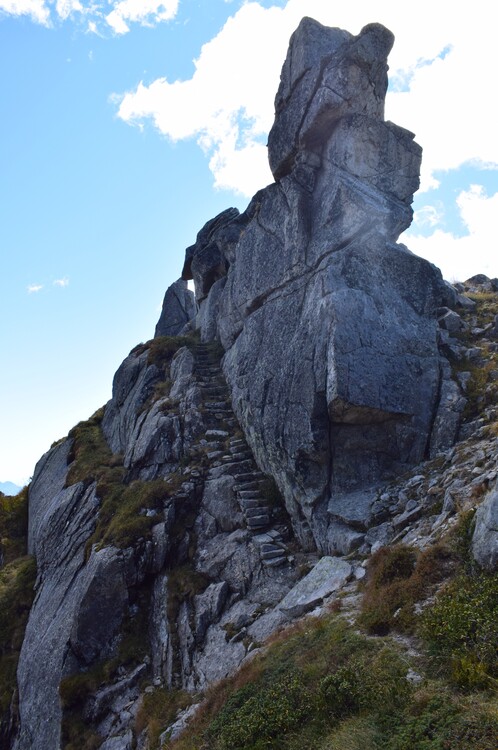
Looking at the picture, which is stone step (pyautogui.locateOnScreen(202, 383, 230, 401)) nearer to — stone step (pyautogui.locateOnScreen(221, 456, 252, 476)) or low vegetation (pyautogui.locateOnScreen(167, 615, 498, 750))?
stone step (pyautogui.locateOnScreen(221, 456, 252, 476))

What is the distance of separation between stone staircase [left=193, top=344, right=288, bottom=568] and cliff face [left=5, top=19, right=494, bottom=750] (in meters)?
0.09

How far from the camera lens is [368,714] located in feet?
27.9

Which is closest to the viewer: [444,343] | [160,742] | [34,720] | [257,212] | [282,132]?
[160,742]

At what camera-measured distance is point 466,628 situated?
9164 millimetres

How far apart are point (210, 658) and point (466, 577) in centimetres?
983

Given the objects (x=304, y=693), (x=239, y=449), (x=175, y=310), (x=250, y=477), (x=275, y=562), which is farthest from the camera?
(x=175, y=310)

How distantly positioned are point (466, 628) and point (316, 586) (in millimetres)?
6980

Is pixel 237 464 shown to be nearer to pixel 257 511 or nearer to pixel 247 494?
pixel 247 494

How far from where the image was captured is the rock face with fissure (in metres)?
20.0

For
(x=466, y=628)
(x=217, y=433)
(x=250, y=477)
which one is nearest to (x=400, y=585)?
(x=466, y=628)

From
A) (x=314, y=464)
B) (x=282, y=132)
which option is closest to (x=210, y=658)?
(x=314, y=464)

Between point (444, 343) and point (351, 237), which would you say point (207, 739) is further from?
point (351, 237)

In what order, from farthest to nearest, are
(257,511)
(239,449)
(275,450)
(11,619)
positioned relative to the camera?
(11,619) < (239,449) < (275,450) < (257,511)

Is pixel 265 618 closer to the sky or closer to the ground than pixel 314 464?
closer to the ground
